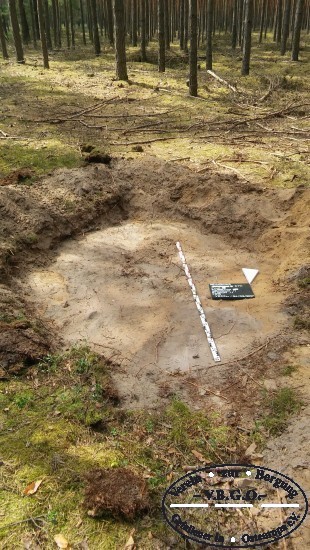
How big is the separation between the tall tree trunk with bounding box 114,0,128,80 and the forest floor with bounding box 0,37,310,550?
4.46 meters

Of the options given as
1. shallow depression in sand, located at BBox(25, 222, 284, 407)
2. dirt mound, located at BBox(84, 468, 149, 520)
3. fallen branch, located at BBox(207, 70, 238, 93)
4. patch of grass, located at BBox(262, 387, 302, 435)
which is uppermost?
fallen branch, located at BBox(207, 70, 238, 93)

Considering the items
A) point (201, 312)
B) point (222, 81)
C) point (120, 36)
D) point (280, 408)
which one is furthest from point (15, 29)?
point (280, 408)

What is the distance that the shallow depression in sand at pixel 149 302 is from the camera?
5.38 meters

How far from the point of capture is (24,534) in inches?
118

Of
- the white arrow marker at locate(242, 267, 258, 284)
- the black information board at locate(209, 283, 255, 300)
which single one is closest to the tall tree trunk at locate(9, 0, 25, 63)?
the white arrow marker at locate(242, 267, 258, 284)

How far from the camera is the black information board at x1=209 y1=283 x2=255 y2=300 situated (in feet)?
21.0

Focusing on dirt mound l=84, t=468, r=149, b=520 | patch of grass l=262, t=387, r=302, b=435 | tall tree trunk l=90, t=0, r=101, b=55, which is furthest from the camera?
tall tree trunk l=90, t=0, r=101, b=55

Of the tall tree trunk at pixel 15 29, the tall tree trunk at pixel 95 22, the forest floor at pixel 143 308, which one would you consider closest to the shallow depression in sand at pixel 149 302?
the forest floor at pixel 143 308

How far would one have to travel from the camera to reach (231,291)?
255 inches

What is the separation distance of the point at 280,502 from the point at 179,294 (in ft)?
11.6

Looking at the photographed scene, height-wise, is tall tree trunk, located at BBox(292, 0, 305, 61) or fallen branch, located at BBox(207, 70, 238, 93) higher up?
tall tree trunk, located at BBox(292, 0, 305, 61)

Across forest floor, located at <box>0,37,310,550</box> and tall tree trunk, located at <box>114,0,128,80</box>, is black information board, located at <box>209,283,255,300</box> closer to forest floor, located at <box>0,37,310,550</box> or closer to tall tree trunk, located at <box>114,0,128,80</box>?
forest floor, located at <box>0,37,310,550</box>

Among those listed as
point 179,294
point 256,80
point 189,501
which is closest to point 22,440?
point 189,501

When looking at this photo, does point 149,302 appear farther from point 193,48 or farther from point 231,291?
point 193,48
